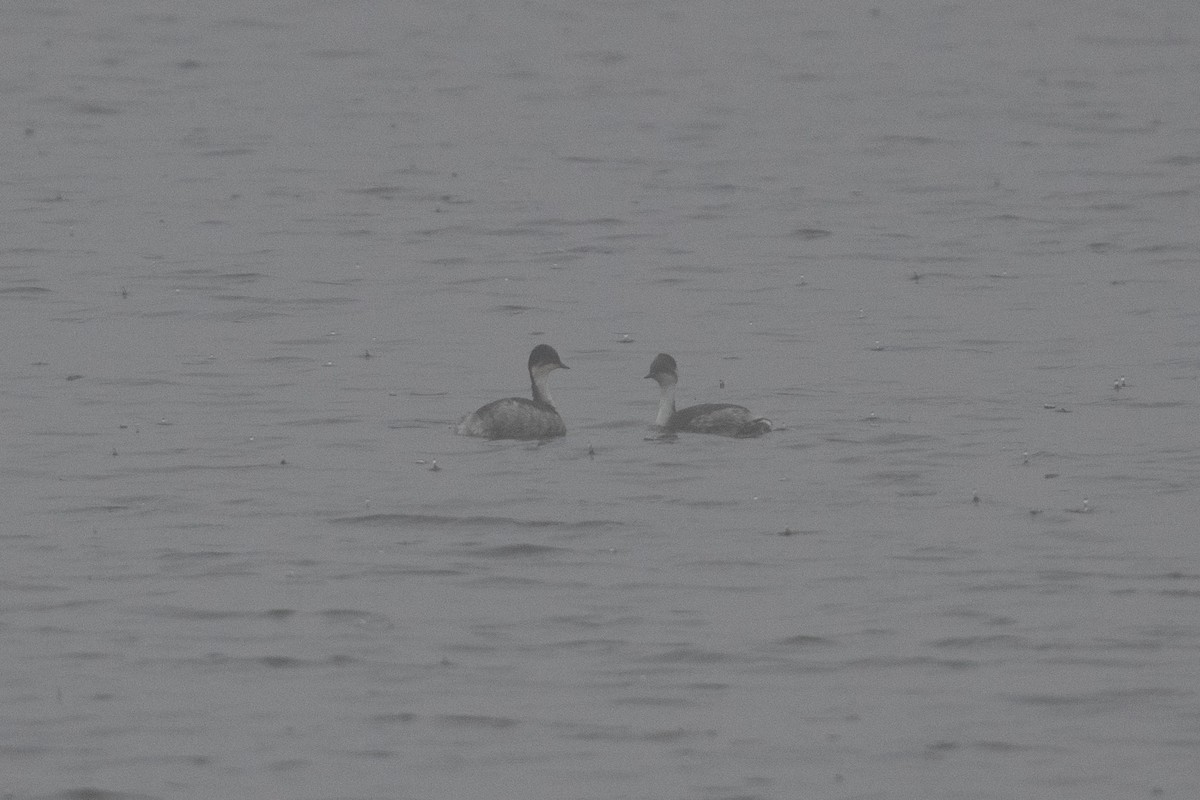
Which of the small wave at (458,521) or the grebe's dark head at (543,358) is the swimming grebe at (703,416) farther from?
the small wave at (458,521)

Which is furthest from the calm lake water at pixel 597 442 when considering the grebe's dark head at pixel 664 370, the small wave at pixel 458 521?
the grebe's dark head at pixel 664 370

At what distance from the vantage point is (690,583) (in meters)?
15.6

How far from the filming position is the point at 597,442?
20453 millimetres

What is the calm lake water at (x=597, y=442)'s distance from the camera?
1282 centimetres

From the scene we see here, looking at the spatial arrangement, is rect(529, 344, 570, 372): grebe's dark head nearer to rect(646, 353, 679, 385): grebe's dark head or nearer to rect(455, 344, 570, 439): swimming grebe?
rect(455, 344, 570, 439): swimming grebe

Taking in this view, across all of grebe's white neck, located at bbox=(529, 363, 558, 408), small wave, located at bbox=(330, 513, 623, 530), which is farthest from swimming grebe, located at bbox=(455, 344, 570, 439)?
small wave, located at bbox=(330, 513, 623, 530)

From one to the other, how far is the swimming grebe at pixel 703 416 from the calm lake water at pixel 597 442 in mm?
138

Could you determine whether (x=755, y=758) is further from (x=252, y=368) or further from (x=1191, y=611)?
(x=252, y=368)

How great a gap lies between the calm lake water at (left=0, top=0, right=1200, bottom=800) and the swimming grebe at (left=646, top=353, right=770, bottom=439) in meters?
0.14

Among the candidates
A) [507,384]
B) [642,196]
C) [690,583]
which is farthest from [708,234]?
[690,583]

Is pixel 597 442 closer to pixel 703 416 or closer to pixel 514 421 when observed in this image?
pixel 514 421

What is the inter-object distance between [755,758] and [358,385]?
10.6 metres

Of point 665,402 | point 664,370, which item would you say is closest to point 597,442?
point 665,402

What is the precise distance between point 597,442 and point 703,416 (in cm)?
96
